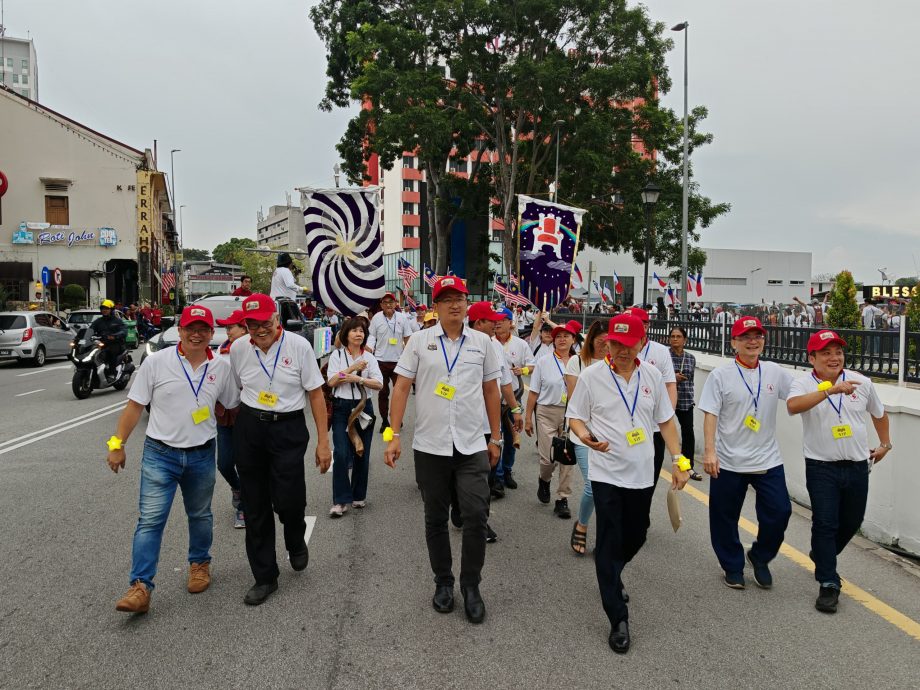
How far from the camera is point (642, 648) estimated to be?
3.71 metres

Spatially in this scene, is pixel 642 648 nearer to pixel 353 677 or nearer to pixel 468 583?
pixel 468 583

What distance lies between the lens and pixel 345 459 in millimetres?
6121

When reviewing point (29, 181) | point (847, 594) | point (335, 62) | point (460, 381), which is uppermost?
point (335, 62)

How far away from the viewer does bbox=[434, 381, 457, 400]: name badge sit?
4168 mm

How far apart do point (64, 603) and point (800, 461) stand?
6464 millimetres

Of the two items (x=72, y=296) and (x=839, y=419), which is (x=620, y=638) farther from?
(x=72, y=296)

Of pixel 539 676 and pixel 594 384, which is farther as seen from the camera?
pixel 594 384

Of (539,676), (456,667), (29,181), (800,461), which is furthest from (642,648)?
(29,181)

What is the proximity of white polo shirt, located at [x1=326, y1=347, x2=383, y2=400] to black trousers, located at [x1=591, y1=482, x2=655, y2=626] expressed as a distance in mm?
2901

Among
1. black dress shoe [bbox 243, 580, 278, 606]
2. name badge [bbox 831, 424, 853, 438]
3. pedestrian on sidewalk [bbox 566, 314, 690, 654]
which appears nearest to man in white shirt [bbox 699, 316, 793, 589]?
name badge [bbox 831, 424, 853, 438]

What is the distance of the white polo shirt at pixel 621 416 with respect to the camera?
3.89 m

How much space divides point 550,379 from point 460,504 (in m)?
2.62

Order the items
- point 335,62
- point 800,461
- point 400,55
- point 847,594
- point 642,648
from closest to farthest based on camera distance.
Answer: point 642,648
point 847,594
point 800,461
point 400,55
point 335,62

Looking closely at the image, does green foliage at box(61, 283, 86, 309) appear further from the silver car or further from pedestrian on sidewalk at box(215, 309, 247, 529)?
pedestrian on sidewalk at box(215, 309, 247, 529)
